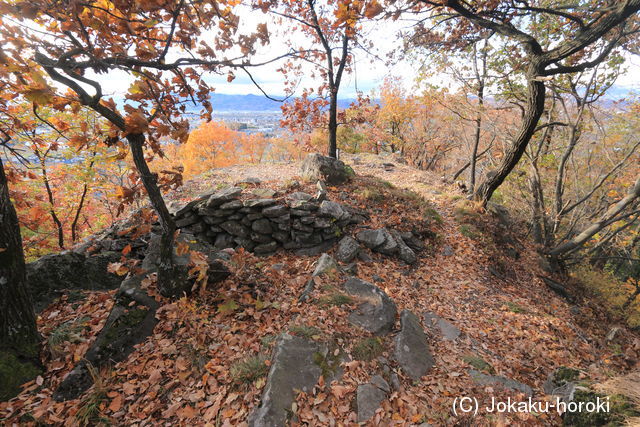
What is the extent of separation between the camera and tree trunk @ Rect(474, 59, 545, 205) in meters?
6.85

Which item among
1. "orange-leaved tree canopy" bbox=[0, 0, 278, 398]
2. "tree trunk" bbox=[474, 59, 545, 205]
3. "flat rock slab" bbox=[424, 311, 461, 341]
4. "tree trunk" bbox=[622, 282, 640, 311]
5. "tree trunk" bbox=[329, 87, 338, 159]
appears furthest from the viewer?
"tree trunk" bbox=[622, 282, 640, 311]

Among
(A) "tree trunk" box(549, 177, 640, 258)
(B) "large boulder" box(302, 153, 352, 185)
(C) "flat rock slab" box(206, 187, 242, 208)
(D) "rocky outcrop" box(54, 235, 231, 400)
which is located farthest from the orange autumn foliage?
(A) "tree trunk" box(549, 177, 640, 258)

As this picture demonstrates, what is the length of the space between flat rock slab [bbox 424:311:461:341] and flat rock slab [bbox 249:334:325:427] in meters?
2.60

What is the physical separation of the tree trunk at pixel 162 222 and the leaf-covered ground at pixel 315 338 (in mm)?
345

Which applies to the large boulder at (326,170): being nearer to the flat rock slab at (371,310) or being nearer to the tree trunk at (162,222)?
the flat rock slab at (371,310)

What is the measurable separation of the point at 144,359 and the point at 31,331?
4.93 feet

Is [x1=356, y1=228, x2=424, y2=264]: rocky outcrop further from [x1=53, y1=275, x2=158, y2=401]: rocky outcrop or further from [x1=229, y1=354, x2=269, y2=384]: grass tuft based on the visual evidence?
[x1=53, y1=275, x2=158, y2=401]: rocky outcrop

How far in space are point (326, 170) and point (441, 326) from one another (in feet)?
19.5

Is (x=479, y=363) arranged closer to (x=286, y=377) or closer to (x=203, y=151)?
(x=286, y=377)

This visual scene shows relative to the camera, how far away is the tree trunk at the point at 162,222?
3.65m

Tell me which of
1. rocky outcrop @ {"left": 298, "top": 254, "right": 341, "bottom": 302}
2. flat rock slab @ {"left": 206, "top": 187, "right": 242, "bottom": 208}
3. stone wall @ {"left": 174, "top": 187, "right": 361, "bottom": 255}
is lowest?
rocky outcrop @ {"left": 298, "top": 254, "right": 341, "bottom": 302}

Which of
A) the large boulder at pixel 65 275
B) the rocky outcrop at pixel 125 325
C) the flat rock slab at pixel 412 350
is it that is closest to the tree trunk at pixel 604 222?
the flat rock slab at pixel 412 350

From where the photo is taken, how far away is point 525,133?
7777 millimetres

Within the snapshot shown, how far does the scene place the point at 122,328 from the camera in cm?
375
